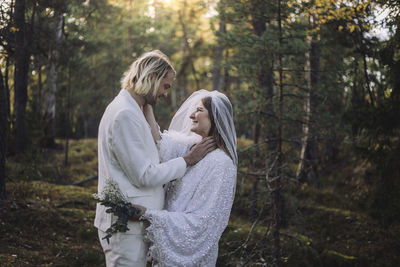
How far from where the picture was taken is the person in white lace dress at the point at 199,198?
10.2 feet

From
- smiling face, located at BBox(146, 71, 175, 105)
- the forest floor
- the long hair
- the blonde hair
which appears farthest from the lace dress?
the forest floor

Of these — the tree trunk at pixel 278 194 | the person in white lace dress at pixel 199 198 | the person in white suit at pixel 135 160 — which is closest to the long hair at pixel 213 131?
the person in white lace dress at pixel 199 198

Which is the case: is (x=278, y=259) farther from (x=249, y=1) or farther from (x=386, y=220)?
(x=249, y=1)

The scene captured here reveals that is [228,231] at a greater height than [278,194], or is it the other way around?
[278,194]

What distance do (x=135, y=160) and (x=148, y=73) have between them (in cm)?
75

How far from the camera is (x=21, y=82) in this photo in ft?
29.3

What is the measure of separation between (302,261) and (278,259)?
1151mm

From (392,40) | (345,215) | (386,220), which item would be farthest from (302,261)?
(392,40)

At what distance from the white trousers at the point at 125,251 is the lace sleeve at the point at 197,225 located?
3.8 inches

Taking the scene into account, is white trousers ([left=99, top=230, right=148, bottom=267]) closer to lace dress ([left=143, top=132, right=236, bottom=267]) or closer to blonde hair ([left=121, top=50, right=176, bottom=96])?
lace dress ([left=143, top=132, right=236, bottom=267])

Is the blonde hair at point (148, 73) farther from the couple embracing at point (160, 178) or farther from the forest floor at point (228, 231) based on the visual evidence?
the forest floor at point (228, 231)

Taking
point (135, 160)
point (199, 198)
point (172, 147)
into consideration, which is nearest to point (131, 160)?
point (135, 160)

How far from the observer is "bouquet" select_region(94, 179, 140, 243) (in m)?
2.88

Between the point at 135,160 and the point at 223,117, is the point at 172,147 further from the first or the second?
the point at 135,160
